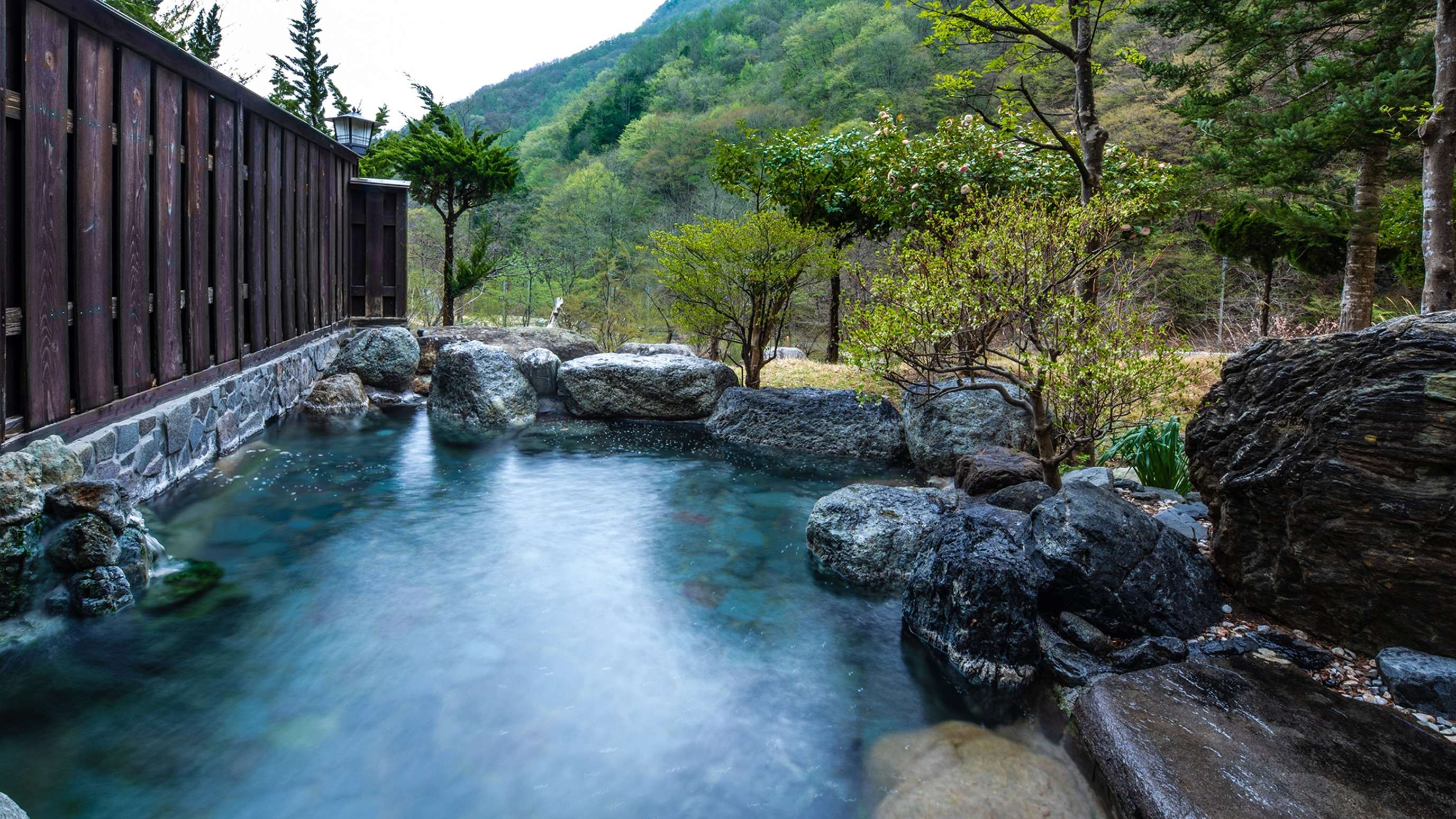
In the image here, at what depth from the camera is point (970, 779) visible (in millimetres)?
3113

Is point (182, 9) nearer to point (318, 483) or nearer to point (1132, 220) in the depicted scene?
→ point (318, 483)

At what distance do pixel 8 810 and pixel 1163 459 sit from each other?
21.4 feet

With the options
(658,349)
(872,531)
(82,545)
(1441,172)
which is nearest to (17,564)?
(82,545)

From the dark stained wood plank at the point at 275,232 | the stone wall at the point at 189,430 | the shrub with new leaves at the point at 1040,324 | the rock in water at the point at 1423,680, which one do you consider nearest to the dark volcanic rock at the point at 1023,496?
the shrub with new leaves at the point at 1040,324

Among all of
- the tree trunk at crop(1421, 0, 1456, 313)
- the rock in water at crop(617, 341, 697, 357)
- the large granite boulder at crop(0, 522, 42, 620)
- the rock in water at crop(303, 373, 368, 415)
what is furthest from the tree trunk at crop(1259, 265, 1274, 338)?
the large granite boulder at crop(0, 522, 42, 620)

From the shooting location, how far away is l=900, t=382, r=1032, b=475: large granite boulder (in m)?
7.38

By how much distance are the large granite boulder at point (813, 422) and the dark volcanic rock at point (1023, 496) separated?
300 centimetres

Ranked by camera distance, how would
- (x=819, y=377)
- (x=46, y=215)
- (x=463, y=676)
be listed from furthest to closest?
1. (x=819, y=377)
2. (x=46, y=215)
3. (x=463, y=676)

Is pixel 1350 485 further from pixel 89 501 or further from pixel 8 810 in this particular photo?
pixel 89 501

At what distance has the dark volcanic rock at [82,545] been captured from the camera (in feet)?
12.7

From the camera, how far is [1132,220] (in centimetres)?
883

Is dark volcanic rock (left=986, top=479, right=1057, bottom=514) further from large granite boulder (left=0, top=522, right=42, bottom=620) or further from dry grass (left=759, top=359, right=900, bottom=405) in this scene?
large granite boulder (left=0, top=522, right=42, bottom=620)

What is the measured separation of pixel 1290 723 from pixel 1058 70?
84.4ft

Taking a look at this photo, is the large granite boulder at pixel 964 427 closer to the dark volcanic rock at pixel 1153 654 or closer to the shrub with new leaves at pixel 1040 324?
the shrub with new leaves at pixel 1040 324
